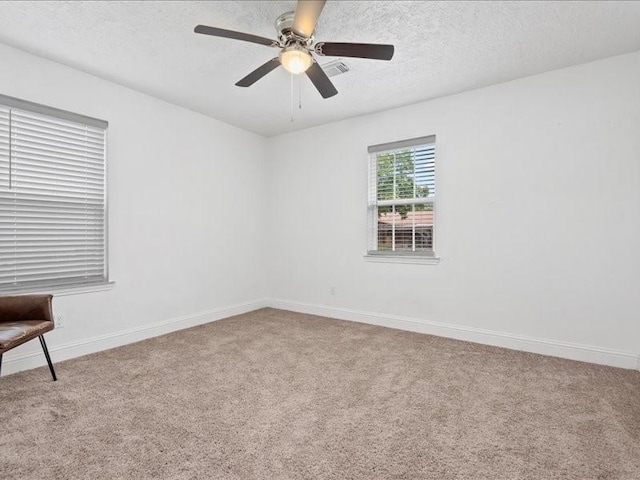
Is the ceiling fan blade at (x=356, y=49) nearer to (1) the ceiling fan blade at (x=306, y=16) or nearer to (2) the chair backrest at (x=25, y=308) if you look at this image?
(1) the ceiling fan blade at (x=306, y=16)

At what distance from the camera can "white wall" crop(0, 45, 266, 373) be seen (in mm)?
3025

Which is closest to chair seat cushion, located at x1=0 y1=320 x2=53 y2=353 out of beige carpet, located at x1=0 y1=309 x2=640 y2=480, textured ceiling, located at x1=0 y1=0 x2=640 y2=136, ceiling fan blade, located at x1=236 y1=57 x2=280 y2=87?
beige carpet, located at x1=0 y1=309 x2=640 y2=480

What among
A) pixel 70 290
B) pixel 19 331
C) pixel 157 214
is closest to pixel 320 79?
pixel 157 214

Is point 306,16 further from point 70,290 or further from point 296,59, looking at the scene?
point 70,290

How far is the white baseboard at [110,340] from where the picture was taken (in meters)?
2.76

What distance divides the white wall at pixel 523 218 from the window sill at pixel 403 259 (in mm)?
62

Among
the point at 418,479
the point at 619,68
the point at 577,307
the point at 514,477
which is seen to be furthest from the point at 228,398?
the point at 619,68

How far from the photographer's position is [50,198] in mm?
2977

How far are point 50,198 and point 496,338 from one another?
173 inches

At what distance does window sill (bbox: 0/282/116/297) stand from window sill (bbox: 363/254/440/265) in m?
2.88

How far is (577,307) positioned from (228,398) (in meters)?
3.07

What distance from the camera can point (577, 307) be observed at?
10.00 ft

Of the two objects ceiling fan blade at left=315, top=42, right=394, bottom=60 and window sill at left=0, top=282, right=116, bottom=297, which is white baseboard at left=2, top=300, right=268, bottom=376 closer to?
window sill at left=0, top=282, right=116, bottom=297

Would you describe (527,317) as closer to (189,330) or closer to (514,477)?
(514,477)
